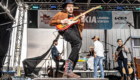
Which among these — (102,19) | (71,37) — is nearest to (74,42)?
(71,37)

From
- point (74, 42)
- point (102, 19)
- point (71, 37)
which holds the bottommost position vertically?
point (74, 42)

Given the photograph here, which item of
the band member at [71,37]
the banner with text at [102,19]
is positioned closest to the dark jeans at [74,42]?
the band member at [71,37]

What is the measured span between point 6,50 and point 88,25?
382cm

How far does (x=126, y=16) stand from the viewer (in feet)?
22.8

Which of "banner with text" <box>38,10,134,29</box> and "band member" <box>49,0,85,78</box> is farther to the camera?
"banner with text" <box>38,10,134,29</box>

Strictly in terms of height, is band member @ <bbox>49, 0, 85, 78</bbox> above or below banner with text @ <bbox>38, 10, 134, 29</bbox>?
below

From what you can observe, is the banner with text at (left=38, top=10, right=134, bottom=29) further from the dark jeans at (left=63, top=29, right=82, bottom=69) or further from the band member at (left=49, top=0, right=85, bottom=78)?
the dark jeans at (left=63, top=29, right=82, bottom=69)

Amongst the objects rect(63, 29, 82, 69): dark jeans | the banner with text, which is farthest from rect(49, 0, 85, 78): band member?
the banner with text

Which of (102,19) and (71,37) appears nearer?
(71,37)

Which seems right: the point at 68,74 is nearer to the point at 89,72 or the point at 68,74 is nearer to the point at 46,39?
the point at 89,72

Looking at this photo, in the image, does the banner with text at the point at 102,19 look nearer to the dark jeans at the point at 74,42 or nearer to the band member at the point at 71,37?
the band member at the point at 71,37

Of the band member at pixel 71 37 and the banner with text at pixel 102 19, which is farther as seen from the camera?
the banner with text at pixel 102 19

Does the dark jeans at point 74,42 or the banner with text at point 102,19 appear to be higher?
the banner with text at point 102,19

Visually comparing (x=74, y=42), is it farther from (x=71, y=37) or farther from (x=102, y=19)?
(x=102, y=19)
